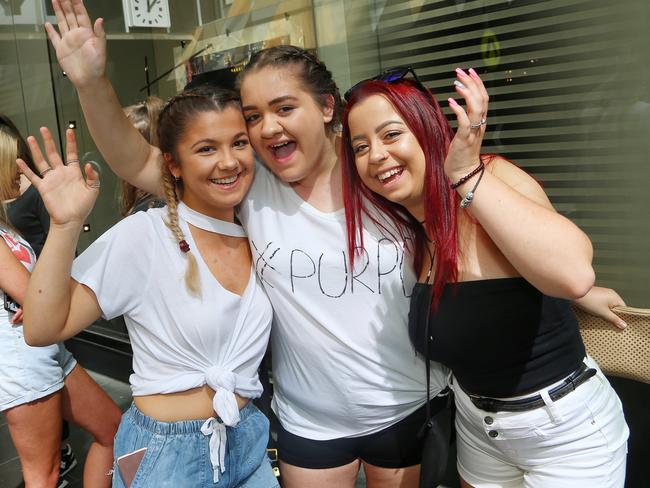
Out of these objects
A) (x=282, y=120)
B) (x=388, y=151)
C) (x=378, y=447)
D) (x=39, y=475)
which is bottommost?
(x=39, y=475)

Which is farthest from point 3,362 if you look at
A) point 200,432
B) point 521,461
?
point 521,461

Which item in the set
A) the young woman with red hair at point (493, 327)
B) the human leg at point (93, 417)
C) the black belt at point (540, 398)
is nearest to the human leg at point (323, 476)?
the young woman with red hair at point (493, 327)

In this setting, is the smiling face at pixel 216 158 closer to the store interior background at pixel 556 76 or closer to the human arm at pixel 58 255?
the human arm at pixel 58 255

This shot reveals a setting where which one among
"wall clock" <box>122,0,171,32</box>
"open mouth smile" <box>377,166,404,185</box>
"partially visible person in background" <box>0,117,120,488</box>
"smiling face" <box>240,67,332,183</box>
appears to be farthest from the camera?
"wall clock" <box>122,0,171,32</box>

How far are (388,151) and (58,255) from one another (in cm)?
97

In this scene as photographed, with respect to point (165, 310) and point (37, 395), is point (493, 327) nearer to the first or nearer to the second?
point (165, 310)

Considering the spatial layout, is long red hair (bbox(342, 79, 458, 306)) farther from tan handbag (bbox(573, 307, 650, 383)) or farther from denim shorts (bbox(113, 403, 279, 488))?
denim shorts (bbox(113, 403, 279, 488))

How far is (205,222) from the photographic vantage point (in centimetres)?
204

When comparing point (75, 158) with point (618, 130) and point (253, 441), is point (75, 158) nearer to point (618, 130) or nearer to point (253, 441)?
point (253, 441)

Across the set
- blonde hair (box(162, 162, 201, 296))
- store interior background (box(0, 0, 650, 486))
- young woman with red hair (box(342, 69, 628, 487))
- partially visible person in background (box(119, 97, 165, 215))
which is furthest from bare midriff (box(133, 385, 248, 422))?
store interior background (box(0, 0, 650, 486))

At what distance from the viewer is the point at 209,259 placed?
200 cm

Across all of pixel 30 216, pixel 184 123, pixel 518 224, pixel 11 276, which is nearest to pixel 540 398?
pixel 518 224

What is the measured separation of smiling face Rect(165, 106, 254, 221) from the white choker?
34 mm

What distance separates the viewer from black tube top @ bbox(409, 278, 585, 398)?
1.73 meters
